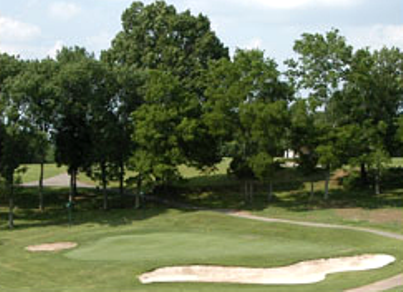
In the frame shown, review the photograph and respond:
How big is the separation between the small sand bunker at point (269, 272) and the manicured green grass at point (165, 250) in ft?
2.06

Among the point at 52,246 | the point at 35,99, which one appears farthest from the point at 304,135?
the point at 52,246

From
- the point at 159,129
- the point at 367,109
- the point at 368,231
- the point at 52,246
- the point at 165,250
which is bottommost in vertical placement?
the point at 52,246

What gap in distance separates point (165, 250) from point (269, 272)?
25.6 ft

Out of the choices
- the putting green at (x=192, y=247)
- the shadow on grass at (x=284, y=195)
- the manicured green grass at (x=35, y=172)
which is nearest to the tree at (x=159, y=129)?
the shadow on grass at (x=284, y=195)

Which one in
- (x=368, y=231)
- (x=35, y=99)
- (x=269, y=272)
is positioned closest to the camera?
(x=269, y=272)

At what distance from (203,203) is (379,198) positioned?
18224 mm

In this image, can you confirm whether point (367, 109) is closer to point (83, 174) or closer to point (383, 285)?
point (383, 285)

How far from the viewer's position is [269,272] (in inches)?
1085

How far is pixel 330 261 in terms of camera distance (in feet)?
94.8

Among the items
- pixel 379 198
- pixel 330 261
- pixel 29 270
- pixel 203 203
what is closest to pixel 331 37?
pixel 379 198

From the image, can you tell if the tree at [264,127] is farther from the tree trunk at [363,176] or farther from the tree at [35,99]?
the tree at [35,99]

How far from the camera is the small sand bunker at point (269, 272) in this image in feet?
87.1

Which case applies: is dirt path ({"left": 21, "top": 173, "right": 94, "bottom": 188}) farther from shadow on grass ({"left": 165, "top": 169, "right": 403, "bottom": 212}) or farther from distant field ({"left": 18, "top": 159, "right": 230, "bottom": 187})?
shadow on grass ({"left": 165, "top": 169, "right": 403, "bottom": 212})

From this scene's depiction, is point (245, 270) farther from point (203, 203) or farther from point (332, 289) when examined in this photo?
point (203, 203)
